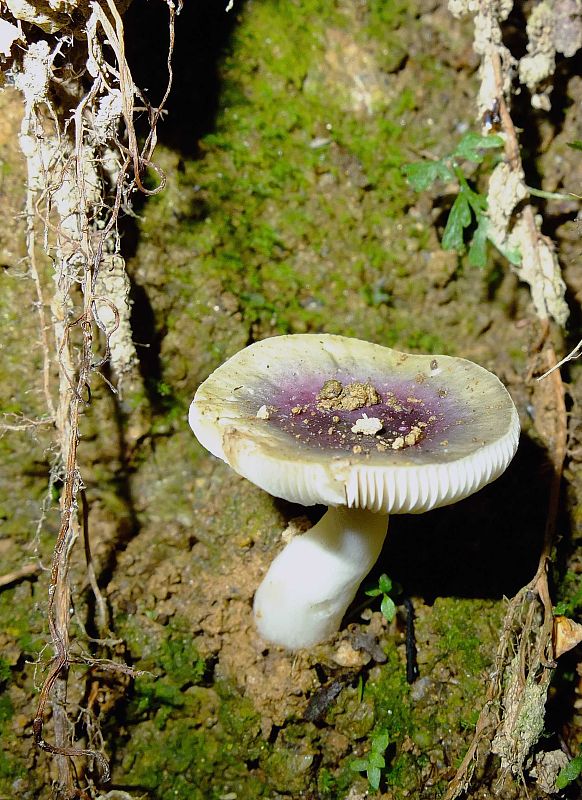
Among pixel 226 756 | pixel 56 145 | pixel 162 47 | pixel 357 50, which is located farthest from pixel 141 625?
pixel 357 50

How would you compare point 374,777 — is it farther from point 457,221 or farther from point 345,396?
point 457,221

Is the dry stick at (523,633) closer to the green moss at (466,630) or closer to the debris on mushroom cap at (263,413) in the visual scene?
the green moss at (466,630)

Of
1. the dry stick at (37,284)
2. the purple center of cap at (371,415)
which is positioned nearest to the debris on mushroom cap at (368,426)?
the purple center of cap at (371,415)

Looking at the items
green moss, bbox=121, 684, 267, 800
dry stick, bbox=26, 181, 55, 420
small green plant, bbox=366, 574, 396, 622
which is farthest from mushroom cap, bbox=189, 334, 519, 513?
green moss, bbox=121, 684, 267, 800

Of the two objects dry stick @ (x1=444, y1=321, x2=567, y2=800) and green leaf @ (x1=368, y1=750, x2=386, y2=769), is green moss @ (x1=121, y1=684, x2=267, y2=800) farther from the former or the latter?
dry stick @ (x1=444, y1=321, x2=567, y2=800)

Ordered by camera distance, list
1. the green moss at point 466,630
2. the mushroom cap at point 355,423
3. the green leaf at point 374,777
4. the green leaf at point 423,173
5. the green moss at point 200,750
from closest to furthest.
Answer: the mushroom cap at point 355,423, the green leaf at point 374,777, the green moss at point 200,750, the green moss at point 466,630, the green leaf at point 423,173
